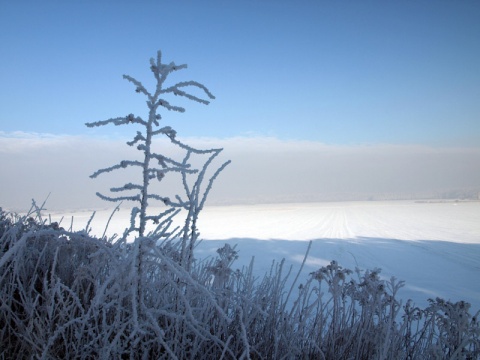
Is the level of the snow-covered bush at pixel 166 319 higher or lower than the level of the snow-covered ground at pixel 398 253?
higher

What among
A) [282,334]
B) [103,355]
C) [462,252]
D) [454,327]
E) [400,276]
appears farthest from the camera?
[462,252]

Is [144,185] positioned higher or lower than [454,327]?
higher

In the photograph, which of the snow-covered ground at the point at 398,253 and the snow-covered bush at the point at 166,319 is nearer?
the snow-covered bush at the point at 166,319

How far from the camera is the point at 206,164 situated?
1.69m

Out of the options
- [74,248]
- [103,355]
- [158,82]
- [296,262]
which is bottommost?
[296,262]

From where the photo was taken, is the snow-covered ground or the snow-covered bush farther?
the snow-covered ground

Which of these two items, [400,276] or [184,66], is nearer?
[184,66]

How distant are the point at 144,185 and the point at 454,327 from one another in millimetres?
2150

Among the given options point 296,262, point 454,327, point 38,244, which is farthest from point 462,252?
point 38,244

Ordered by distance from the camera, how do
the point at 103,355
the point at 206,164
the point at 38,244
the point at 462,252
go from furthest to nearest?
the point at 462,252 < the point at 38,244 < the point at 206,164 < the point at 103,355

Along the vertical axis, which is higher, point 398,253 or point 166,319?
point 166,319

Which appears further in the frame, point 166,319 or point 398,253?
point 398,253

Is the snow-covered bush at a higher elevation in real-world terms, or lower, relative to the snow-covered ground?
higher

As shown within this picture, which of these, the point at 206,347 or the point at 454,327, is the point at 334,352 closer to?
the point at 454,327
